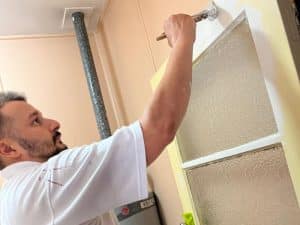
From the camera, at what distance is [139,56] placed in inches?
79.0

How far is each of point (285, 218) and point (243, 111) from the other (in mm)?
282

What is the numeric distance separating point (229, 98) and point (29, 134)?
576 mm

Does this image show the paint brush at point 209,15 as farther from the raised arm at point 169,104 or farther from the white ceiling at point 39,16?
the white ceiling at point 39,16

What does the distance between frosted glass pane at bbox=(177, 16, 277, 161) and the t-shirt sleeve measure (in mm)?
305

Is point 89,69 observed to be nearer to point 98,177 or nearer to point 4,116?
point 4,116

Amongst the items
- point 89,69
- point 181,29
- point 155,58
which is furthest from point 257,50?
point 89,69

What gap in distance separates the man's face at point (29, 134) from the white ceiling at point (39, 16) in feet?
3.88

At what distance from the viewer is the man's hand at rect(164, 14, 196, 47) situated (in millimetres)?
883

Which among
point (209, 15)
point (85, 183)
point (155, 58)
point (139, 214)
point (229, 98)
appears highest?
point (155, 58)

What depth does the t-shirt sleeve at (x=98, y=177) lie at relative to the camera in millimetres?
845

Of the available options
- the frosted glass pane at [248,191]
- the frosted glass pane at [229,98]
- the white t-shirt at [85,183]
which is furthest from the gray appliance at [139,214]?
the white t-shirt at [85,183]

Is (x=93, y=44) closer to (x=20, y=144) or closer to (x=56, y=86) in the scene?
(x=56, y=86)

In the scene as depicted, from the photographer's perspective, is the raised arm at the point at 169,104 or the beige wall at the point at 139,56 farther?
the beige wall at the point at 139,56

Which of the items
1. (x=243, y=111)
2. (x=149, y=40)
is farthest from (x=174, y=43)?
(x=149, y=40)
